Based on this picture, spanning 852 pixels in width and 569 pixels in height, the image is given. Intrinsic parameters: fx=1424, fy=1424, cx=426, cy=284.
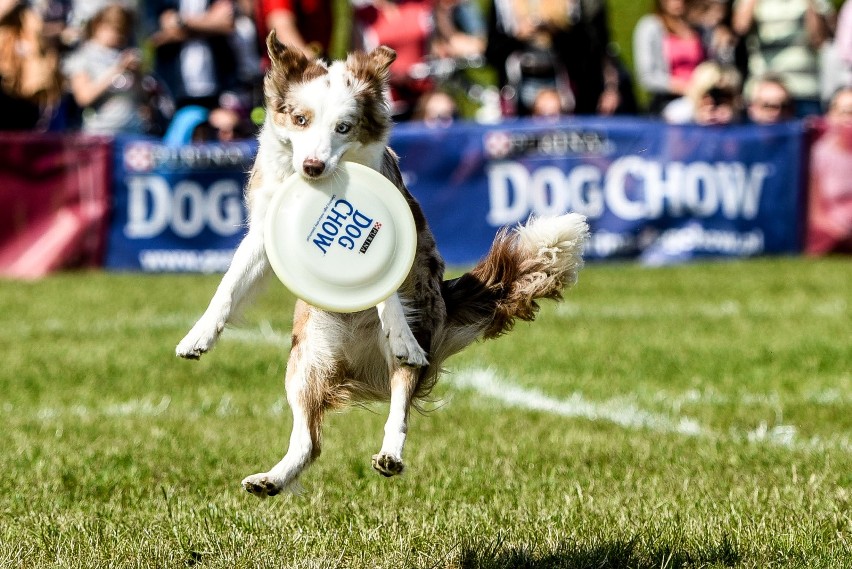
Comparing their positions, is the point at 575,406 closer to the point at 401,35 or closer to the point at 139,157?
the point at 139,157

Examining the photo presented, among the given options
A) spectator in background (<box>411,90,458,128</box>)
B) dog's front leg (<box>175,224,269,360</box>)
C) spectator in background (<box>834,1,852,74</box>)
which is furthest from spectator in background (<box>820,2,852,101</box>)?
dog's front leg (<box>175,224,269,360</box>)

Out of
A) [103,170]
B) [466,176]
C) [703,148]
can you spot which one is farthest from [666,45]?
[103,170]

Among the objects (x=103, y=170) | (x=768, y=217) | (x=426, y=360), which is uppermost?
(x=426, y=360)

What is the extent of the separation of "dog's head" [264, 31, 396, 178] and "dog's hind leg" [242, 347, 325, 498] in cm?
78

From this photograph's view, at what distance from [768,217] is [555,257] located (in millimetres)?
8462

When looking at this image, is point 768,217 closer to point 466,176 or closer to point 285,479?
point 466,176

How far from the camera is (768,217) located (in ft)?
43.2

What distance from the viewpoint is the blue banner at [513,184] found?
1264cm

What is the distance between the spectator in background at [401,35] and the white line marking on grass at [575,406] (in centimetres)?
577

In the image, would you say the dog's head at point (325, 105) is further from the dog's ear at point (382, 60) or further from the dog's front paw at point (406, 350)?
the dog's front paw at point (406, 350)

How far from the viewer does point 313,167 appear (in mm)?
4590

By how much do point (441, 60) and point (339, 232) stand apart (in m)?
9.95

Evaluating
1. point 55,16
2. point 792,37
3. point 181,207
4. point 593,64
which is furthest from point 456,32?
point 55,16

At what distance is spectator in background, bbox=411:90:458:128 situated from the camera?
543 inches
